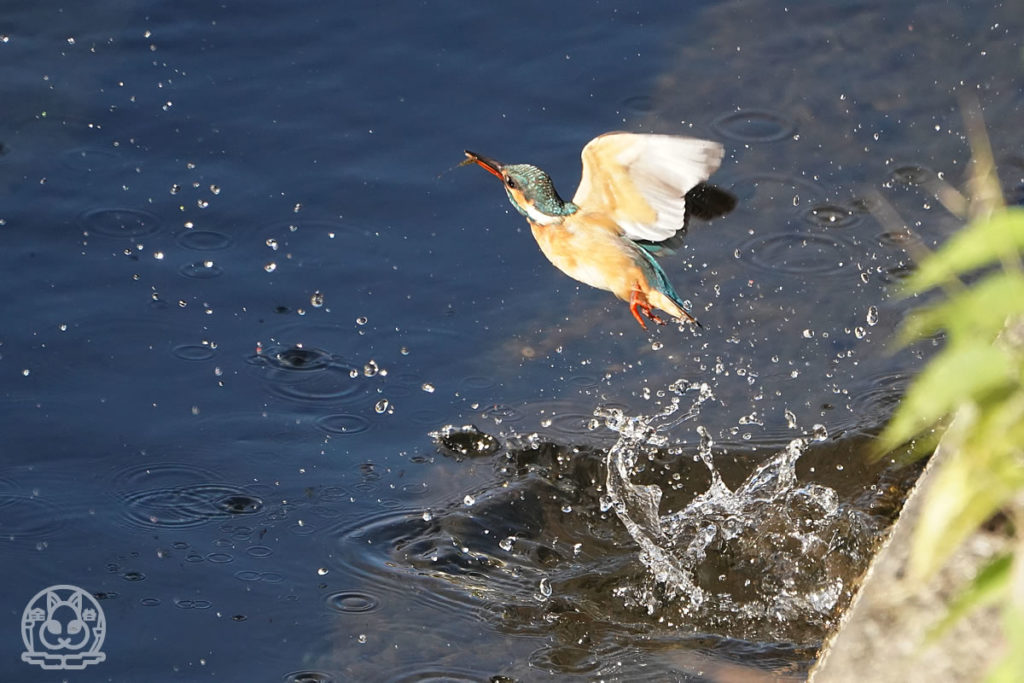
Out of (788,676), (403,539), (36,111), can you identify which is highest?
(36,111)

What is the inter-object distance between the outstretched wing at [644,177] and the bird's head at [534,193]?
8 centimetres

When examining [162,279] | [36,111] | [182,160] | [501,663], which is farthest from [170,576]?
[36,111]

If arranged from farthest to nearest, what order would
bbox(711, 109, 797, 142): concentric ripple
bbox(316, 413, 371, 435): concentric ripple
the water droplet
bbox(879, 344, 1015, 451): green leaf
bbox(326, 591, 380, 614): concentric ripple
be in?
bbox(711, 109, 797, 142): concentric ripple → bbox(316, 413, 371, 435): concentric ripple → the water droplet → bbox(326, 591, 380, 614): concentric ripple → bbox(879, 344, 1015, 451): green leaf

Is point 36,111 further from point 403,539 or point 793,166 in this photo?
point 793,166

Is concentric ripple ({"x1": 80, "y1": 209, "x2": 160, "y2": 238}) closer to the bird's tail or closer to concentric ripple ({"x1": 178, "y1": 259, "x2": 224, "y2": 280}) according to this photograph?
concentric ripple ({"x1": 178, "y1": 259, "x2": 224, "y2": 280})

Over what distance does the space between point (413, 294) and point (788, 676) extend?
8.45 ft

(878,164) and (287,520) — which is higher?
(878,164)

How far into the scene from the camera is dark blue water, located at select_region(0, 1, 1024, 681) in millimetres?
3836

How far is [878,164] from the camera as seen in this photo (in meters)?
5.91

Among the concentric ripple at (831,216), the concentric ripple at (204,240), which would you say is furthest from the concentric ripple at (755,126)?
the concentric ripple at (204,240)

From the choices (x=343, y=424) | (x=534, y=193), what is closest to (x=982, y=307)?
(x=534, y=193)

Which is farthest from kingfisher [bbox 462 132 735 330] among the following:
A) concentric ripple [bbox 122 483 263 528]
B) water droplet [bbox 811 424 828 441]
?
concentric ripple [bbox 122 483 263 528]

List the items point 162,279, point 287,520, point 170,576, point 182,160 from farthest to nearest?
point 182,160
point 162,279
point 287,520
point 170,576

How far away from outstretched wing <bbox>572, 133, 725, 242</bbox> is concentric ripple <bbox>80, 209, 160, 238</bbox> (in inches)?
90.1
